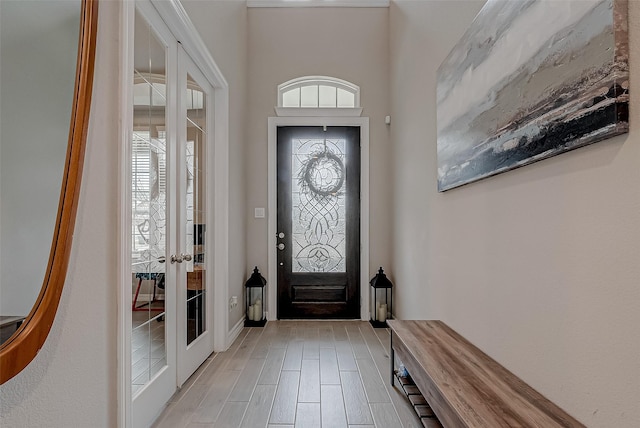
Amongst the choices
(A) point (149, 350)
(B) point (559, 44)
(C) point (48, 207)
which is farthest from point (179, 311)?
(B) point (559, 44)

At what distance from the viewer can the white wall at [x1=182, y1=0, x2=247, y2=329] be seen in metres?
2.81

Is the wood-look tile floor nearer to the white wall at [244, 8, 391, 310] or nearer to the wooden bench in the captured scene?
the wooden bench

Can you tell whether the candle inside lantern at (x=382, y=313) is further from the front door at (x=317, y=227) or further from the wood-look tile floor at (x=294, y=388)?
the wood-look tile floor at (x=294, y=388)

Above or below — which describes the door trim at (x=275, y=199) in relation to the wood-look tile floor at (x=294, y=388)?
above

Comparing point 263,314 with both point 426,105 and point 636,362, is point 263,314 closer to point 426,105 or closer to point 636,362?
point 426,105

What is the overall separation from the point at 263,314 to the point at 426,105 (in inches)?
108

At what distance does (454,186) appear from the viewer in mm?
2072

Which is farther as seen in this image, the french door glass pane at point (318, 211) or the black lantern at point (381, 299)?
the french door glass pane at point (318, 211)

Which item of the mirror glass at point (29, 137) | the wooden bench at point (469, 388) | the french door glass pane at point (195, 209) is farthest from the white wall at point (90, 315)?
the wooden bench at point (469, 388)

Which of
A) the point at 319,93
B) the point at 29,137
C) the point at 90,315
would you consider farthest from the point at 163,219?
→ the point at 319,93

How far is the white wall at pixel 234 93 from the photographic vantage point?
9.23ft

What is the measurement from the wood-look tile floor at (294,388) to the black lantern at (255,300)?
415 mm

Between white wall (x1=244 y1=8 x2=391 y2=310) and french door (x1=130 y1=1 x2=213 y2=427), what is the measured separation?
1357 mm

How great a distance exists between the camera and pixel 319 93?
423cm
